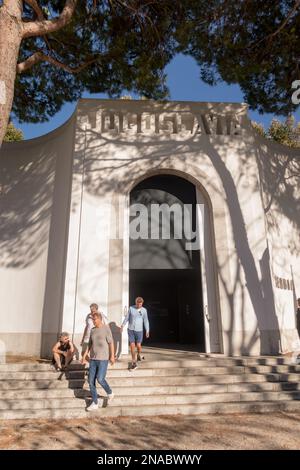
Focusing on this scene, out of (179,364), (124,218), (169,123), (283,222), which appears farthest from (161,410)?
(169,123)

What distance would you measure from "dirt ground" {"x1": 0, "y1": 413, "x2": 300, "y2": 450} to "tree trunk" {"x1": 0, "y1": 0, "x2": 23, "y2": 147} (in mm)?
4916

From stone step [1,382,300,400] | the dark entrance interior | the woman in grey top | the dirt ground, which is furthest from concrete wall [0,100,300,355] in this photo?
the dirt ground

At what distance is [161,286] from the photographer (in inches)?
523

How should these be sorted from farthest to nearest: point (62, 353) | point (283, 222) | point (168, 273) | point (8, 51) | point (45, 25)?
1. point (168, 273)
2. point (283, 222)
3. point (45, 25)
4. point (62, 353)
5. point (8, 51)

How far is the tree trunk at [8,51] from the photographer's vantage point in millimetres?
5816

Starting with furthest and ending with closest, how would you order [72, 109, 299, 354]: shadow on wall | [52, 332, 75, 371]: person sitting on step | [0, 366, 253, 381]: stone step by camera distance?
[72, 109, 299, 354]: shadow on wall < [52, 332, 75, 371]: person sitting on step < [0, 366, 253, 381]: stone step

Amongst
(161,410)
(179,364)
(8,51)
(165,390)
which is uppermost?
(8,51)

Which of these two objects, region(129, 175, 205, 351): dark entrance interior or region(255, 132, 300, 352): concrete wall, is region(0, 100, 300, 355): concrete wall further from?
region(129, 175, 205, 351): dark entrance interior

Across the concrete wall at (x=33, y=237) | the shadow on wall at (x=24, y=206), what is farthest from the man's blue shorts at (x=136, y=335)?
the shadow on wall at (x=24, y=206)

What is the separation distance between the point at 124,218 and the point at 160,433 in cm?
588

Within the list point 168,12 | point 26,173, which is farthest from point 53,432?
point 168,12

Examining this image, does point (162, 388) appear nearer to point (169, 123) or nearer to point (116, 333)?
point (116, 333)

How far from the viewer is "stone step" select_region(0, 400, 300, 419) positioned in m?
5.19

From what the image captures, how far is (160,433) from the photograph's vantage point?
175 inches
